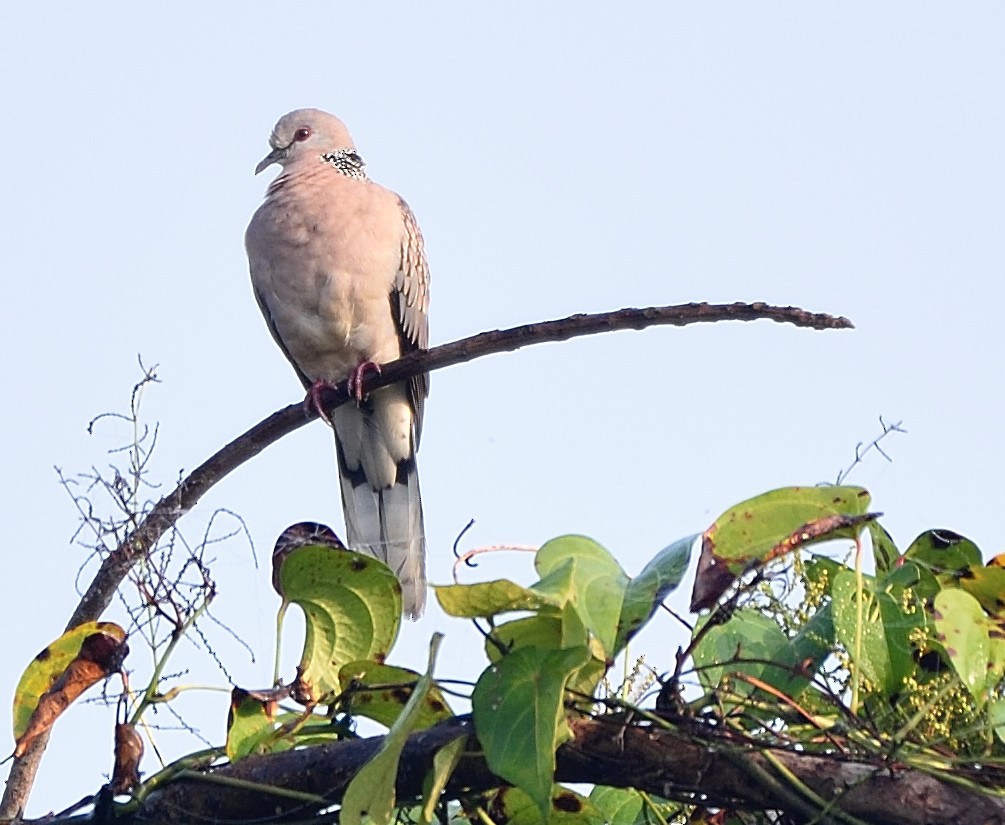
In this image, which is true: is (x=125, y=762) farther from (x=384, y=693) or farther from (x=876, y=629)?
(x=876, y=629)

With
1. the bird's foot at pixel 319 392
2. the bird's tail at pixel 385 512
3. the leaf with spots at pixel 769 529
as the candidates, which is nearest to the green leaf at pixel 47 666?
the leaf with spots at pixel 769 529

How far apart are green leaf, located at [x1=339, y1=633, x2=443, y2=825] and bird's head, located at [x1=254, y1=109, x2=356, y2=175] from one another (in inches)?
178

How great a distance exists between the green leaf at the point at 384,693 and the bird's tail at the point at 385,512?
116 inches

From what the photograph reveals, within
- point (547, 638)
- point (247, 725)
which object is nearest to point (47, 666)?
point (247, 725)

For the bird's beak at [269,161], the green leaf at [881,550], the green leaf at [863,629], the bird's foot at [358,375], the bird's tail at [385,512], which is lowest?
the green leaf at [863,629]

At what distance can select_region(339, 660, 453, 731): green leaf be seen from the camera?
175 cm

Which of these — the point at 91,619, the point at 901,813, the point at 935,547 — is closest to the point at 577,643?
the point at 901,813

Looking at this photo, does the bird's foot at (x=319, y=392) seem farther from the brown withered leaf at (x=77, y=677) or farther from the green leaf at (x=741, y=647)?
the green leaf at (x=741, y=647)

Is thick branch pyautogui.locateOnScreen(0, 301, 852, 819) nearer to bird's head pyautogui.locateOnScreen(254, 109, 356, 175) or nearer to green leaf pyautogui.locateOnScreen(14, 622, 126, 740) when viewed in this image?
green leaf pyautogui.locateOnScreen(14, 622, 126, 740)

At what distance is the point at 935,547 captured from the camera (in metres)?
1.87

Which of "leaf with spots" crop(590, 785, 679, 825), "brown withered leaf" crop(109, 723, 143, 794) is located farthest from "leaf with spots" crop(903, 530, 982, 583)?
"brown withered leaf" crop(109, 723, 143, 794)

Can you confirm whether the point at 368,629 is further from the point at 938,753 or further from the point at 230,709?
the point at 938,753

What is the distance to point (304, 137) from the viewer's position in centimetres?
595

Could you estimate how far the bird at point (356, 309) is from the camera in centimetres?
515
